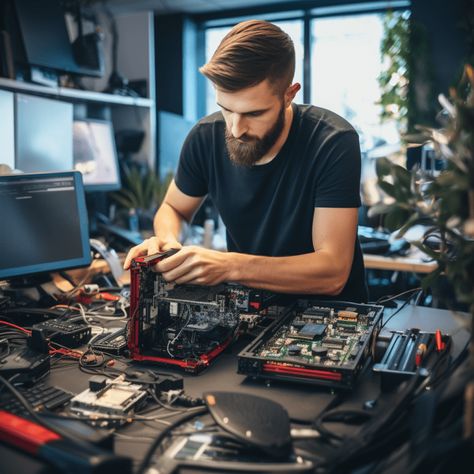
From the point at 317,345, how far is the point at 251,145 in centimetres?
68

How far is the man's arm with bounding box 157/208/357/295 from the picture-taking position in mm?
1152

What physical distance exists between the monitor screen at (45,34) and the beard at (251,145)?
1419 mm

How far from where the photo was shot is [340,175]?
1462 mm

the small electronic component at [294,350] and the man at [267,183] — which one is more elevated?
the man at [267,183]

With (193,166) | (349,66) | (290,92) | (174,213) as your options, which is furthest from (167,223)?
(349,66)

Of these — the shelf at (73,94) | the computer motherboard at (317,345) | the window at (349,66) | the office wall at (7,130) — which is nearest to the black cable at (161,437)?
the computer motherboard at (317,345)

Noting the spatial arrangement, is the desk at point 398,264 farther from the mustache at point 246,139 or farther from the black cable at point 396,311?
the mustache at point 246,139

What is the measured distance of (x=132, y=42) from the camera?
3271 millimetres

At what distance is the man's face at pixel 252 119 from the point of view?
137 centimetres

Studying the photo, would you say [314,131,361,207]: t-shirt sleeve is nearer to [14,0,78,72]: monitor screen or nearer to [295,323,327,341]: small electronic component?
[295,323,327,341]: small electronic component

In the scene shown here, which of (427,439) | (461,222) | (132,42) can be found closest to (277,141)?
(461,222)

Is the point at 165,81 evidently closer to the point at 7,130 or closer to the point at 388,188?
the point at 7,130

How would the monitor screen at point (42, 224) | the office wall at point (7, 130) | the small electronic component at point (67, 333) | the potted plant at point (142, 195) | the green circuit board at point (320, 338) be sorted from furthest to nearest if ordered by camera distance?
the potted plant at point (142, 195)
the office wall at point (7, 130)
the monitor screen at point (42, 224)
the small electronic component at point (67, 333)
the green circuit board at point (320, 338)

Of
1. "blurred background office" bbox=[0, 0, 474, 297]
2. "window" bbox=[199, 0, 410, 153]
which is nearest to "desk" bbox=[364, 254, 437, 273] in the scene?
"blurred background office" bbox=[0, 0, 474, 297]
